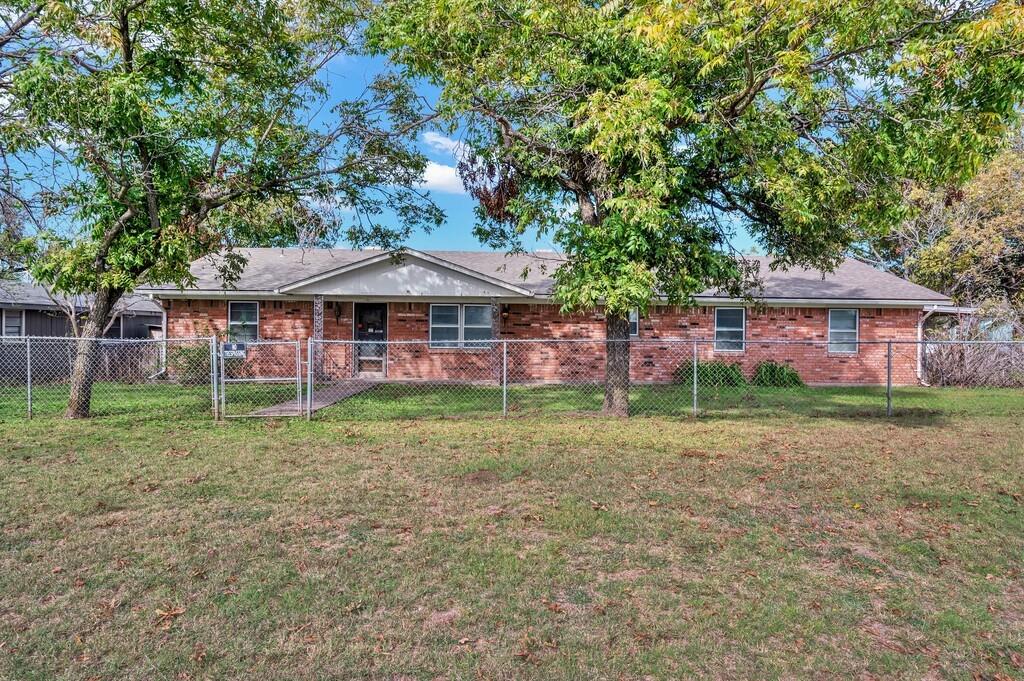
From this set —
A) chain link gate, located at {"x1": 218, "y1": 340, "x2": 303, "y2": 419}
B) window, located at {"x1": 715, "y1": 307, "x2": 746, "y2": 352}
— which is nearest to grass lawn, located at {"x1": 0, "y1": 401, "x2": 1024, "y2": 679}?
chain link gate, located at {"x1": 218, "y1": 340, "x2": 303, "y2": 419}

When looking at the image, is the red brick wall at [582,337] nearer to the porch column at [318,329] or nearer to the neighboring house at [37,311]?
the porch column at [318,329]

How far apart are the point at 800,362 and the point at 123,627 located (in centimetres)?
1694

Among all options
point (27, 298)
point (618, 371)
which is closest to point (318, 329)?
point (618, 371)

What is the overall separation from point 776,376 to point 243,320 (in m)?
14.7

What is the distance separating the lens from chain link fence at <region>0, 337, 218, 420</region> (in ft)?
35.4

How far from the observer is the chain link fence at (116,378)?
35.4 feet

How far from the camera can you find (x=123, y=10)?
8828 mm

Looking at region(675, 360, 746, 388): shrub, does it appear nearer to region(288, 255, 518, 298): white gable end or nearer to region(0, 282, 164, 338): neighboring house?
region(288, 255, 518, 298): white gable end

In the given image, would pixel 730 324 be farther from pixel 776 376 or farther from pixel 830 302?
pixel 830 302

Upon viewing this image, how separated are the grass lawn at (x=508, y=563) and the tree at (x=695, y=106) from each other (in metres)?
3.43

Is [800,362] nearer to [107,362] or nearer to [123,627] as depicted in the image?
[123,627]

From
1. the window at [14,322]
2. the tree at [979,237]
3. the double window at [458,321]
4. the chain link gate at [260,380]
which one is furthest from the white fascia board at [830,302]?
the window at [14,322]

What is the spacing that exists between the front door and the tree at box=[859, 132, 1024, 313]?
14565mm

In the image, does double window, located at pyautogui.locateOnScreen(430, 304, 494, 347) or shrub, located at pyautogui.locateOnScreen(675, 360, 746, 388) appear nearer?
shrub, located at pyautogui.locateOnScreen(675, 360, 746, 388)
